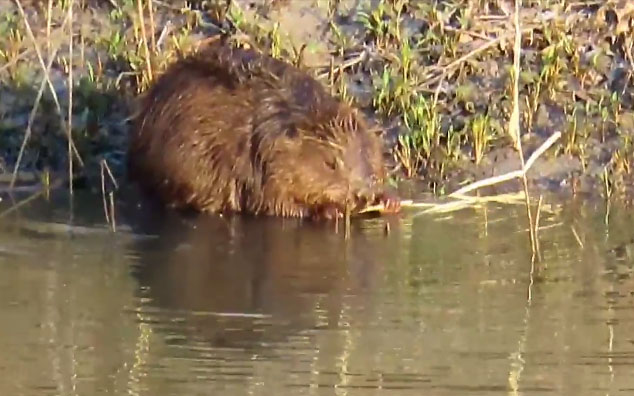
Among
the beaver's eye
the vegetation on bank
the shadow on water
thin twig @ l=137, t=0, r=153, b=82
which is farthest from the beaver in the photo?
thin twig @ l=137, t=0, r=153, b=82

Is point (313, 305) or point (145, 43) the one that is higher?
point (145, 43)

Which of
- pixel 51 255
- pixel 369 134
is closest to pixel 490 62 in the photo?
pixel 369 134

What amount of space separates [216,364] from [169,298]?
30.6 inches

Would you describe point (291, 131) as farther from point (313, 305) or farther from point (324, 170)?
point (313, 305)

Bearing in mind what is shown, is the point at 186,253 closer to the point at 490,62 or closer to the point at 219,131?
the point at 219,131

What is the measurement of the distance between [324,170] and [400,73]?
4.84 feet

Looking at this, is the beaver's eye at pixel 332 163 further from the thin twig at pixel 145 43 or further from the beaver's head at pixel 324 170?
the thin twig at pixel 145 43

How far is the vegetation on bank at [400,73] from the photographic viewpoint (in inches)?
268

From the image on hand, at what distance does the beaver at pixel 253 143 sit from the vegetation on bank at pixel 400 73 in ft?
1.40

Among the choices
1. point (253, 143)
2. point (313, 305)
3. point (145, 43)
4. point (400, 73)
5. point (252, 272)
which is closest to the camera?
point (313, 305)

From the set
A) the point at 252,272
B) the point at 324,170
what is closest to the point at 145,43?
the point at 324,170

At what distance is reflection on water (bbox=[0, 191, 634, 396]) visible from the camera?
398 centimetres

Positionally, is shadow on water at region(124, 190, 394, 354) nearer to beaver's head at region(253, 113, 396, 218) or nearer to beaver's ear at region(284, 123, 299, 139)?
beaver's head at region(253, 113, 396, 218)

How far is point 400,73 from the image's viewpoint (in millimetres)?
7418
